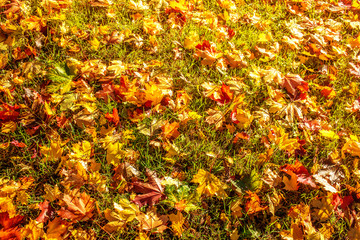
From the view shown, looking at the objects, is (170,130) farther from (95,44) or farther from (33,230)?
(95,44)

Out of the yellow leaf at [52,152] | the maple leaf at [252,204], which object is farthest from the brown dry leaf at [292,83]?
the yellow leaf at [52,152]

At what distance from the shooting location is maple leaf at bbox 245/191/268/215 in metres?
1.37

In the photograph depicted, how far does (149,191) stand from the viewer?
1.38 metres

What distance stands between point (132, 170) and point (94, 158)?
249 mm

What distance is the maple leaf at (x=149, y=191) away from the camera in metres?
1.35

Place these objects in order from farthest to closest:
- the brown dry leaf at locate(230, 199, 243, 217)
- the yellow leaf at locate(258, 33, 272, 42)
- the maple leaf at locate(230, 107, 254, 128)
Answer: the yellow leaf at locate(258, 33, 272, 42), the maple leaf at locate(230, 107, 254, 128), the brown dry leaf at locate(230, 199, 243, 217)

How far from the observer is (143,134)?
63.4 inches

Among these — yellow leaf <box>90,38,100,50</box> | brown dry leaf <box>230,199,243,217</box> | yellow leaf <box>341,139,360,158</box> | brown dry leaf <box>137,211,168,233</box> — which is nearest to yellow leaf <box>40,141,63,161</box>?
brown dry leaf <box>137,211,168,233</box>

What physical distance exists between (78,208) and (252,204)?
960 millimetres

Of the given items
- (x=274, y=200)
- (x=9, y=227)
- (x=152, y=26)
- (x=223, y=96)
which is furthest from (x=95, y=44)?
(x=274, y=200)

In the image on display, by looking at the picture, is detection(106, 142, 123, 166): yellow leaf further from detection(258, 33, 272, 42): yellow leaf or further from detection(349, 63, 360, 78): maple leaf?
detection(349, 63, 360, 78): maple leaf

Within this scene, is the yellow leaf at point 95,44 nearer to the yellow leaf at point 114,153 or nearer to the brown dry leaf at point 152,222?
the yellow leaf at point 114,153

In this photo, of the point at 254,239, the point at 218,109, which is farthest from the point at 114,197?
the point at 218,109

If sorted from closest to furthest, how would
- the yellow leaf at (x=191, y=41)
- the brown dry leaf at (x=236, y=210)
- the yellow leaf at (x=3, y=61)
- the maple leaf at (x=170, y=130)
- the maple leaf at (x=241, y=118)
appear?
1. the brown dry leaf at (x=236, y=210)
2. the maple leaf at (x=170, y=130)
3. the maple leaf at (x=241, y=118)
4. the yellow leaf at (x=3, y=61)
5. the yellow leaf at (x=191, y=41)
